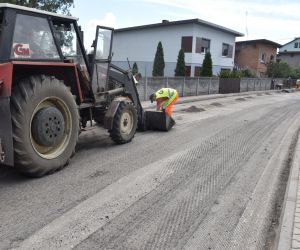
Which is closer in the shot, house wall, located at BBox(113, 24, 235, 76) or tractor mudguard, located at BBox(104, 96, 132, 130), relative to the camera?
tractor mudguard, located at BBox(104, 96, 132, 130)

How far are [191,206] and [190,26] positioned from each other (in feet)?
101

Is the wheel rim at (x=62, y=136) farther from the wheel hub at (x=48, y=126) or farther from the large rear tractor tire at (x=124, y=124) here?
the large rear tractor tire at (x=124, y=124)

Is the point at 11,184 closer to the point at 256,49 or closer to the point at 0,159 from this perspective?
the point at 0,159

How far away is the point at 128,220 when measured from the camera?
4.33 meters

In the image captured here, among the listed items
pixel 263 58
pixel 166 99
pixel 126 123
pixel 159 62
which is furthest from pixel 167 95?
pixel 263 58

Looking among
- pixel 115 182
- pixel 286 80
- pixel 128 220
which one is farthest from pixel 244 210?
pixel 286 80

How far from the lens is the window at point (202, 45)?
113 ft

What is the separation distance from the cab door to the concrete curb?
12.8 ft

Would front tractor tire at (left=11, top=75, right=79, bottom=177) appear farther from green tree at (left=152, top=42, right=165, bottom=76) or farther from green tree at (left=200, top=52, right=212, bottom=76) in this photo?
green tree at (left=152, top=42, right=165, bottom=76)

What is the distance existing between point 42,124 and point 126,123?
2.83 m

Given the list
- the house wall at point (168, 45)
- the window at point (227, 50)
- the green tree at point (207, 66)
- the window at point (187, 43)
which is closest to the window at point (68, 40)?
the green tree at point (207, 66)

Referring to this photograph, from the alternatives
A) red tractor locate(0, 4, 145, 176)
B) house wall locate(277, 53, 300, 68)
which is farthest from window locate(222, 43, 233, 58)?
red tractor locate(0, 4, 145, 176)

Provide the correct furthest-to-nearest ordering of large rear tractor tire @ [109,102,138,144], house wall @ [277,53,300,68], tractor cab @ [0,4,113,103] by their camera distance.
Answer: house wall @ [277,53,300,68], large rear tractor tire @ [109,102,138,144], tractor cab @ [0,4,113,103]

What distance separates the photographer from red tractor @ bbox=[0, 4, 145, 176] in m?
5.19
